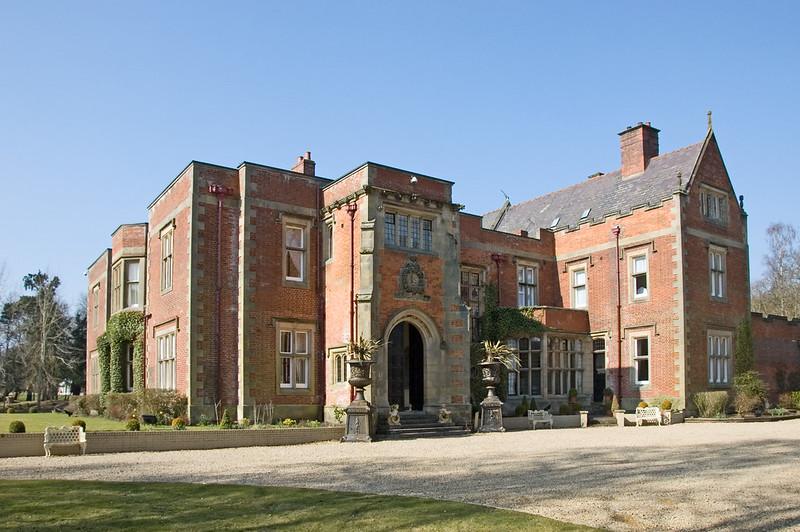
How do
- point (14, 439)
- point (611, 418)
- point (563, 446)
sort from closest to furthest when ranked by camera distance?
1. point (14, 439)
2. point (563, 446)
3. point (611, 418)

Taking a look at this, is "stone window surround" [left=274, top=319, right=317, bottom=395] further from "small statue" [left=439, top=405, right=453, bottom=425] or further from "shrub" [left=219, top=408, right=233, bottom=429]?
"small statue" [left=439, top=405, right=453, bottom=425]

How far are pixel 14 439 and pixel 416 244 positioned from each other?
12179mm

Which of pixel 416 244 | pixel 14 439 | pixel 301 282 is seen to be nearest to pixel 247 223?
pixel 301 282

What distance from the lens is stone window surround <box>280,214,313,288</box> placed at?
2339cm

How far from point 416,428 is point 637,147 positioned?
670 inches

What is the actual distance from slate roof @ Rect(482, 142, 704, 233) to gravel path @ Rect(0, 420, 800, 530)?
40.4ft

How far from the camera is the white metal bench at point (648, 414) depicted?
2602 cm

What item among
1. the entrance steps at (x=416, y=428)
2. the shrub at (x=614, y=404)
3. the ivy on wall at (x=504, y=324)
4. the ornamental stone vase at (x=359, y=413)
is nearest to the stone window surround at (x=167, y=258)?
the ornamental stone vase at (x=359, y=413)

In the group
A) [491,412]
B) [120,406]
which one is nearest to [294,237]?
[120,406]

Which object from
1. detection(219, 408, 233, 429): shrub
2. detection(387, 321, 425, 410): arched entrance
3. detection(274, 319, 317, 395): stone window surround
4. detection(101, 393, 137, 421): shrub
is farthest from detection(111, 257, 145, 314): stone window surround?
detection(387, 321, 425, 410): arched entrance

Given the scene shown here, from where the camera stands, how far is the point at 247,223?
74.5ft

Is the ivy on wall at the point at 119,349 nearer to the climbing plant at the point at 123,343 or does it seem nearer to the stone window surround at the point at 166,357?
the climbing plant at the point at 123,343

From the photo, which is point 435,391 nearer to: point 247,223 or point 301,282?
point 301,282

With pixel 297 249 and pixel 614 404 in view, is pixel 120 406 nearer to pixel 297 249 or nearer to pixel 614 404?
pixel 297 249
